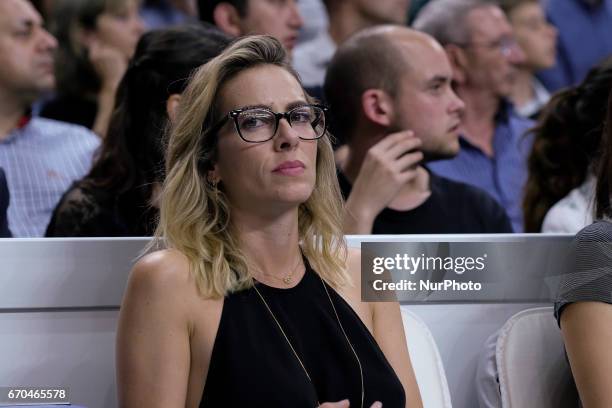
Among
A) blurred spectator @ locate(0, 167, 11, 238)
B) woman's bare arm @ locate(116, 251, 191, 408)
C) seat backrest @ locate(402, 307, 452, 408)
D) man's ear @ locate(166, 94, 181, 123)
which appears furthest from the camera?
man's ear @ locate(166, 94, 181, 123)

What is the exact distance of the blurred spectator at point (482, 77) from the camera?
3127 mm

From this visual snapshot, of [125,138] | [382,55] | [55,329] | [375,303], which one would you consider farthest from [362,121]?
[55,329]

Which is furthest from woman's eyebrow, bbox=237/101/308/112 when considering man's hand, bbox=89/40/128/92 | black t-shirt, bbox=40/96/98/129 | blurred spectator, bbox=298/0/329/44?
blurred spectator, bbox=298/0/329/44

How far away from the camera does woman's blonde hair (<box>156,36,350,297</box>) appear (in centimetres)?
145

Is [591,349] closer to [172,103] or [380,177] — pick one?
[380,177]

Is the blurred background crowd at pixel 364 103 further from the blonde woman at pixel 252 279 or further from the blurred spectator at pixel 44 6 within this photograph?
the blonde woman at pixel 252 279

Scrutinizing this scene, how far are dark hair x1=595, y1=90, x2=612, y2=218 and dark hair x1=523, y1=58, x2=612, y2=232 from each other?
64 centimetres

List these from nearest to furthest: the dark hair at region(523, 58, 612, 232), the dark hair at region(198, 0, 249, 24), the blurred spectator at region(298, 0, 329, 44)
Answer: the dark hair at region(523, 58, 612, 232)
the dark hair at region(198, 0, 249, 24)
the blurred spectator at region(298, 0, 329, 44)

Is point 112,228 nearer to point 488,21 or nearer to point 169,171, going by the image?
point 169,171

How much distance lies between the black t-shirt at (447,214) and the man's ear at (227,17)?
0.77 metres

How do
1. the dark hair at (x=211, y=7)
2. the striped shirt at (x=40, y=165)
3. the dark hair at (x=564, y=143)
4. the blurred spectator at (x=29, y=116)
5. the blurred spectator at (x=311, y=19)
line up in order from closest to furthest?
the dark hair at (x=564, y=143) < the striped shirt at (x=40, y=165) < the blurred spectator at (x=29, y=116) < the dark hair at (x=211, y=7) < the blurred spectator at (x=311, y=19)

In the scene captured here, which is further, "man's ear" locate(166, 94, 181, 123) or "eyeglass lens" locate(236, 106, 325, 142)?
"man's ear" locate(166, 94, 181, 123)

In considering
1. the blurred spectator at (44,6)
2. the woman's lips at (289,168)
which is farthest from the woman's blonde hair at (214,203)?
the blurred spectator at (44,6)

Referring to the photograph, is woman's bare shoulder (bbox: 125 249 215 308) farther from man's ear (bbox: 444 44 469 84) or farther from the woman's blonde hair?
man's ear (bbox: 444 44 469 84)
